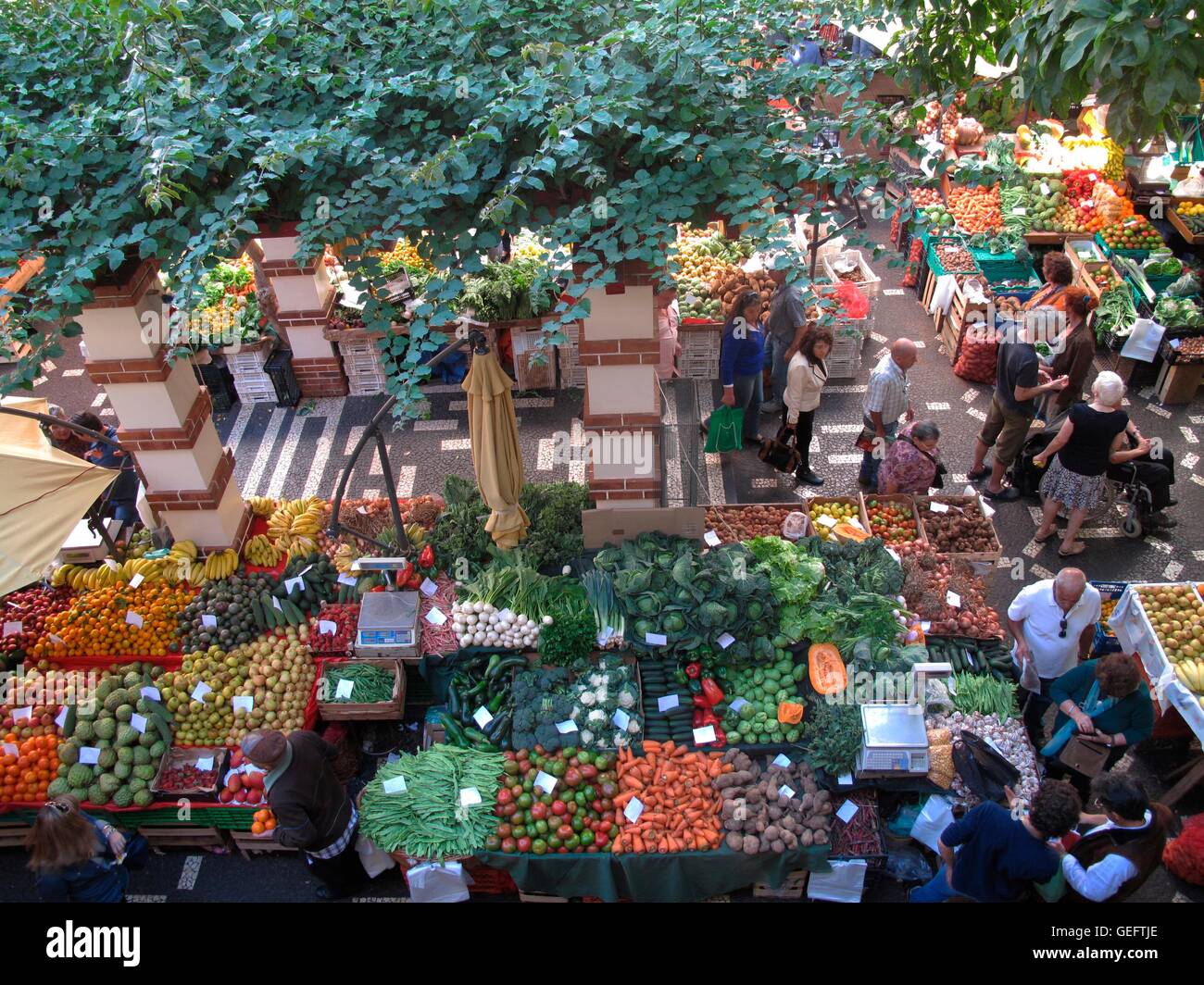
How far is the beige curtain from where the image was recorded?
5863 millimetres

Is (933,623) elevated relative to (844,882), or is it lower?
elevated

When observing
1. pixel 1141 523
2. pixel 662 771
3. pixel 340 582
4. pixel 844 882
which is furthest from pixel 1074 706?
pixel 340 582

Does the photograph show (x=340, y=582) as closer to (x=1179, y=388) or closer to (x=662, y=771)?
(x=662, y=771)

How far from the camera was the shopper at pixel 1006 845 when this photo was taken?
4566 mm

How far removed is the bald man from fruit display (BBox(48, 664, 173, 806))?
5.74 m

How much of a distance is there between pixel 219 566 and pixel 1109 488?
7147 millimetres

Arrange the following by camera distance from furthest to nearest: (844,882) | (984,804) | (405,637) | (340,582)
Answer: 1. (340,582)
2. (405,637)
3. (844,882)
4. (984,804)

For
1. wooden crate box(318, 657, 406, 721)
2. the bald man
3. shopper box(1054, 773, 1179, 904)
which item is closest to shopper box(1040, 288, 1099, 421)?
the bald man

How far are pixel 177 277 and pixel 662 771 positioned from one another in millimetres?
3893

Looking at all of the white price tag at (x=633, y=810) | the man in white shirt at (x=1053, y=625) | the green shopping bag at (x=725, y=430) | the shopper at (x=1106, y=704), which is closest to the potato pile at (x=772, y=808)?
the white price tag at (x=633, y=810)

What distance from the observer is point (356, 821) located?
5867 mm

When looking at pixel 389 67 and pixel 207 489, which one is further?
pixel 207 489

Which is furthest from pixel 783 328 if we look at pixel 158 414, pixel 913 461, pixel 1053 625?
pixel 158 414

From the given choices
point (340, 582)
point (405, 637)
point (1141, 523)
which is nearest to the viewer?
point (405, 637)
